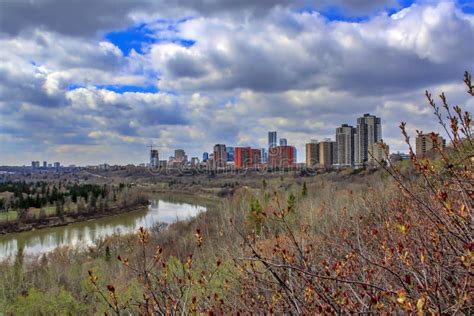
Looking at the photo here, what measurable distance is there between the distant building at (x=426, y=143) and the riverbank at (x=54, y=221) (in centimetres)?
5188

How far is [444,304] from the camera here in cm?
166

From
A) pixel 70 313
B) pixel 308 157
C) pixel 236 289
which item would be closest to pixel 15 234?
pixel 70 313

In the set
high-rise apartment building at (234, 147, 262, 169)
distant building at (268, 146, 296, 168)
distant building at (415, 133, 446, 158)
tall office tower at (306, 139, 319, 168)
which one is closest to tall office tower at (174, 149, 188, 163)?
high-rise apartment building at (234, 147, 262, 169)

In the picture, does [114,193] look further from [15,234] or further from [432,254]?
[432,254]

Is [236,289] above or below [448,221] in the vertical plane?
below

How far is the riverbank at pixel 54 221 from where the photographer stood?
155ft

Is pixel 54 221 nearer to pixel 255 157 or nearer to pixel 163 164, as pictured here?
pixel 255 157

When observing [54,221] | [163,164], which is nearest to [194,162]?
[163,164]

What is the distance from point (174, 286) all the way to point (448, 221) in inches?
83.9

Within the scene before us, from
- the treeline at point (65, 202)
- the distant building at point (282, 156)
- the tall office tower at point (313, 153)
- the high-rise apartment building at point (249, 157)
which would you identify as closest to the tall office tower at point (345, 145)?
the tall office tower at point (313, 153)

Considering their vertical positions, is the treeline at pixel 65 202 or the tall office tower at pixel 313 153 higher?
the tall office tower at pixel 313 153

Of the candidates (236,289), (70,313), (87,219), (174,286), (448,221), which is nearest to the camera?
(448,221)

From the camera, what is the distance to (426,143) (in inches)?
109

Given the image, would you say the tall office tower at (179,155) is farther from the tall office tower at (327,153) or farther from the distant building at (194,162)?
the tall office tower at (327,153)
